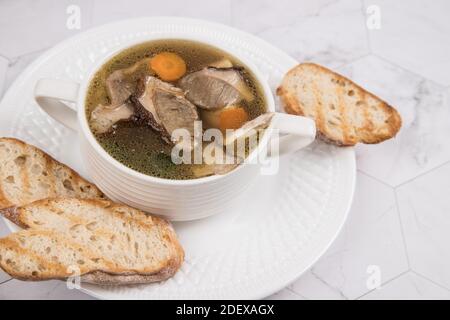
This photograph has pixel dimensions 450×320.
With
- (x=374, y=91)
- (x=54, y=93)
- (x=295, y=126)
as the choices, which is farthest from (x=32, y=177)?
(x=374, y=91)

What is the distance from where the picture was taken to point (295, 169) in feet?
6.34

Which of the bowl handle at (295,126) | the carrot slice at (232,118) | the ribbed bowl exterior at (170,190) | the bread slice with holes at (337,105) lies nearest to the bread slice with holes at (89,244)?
the ribbed bowl exterior at (170,190)

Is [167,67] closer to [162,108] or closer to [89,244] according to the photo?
[162,108]

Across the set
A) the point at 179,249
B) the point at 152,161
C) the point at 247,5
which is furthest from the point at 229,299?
the point at 247,5

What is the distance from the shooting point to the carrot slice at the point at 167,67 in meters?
1.75

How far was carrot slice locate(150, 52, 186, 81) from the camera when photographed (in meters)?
1.75

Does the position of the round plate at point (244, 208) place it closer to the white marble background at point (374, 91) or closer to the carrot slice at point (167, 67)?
the carrot slice at point (167, 67)

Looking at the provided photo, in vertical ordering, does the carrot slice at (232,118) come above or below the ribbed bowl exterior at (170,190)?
above

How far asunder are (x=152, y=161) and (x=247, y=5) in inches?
50.3

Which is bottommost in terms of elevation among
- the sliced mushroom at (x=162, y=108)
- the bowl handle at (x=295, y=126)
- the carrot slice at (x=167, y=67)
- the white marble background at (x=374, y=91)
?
the white marble background at (x=374, y=91)

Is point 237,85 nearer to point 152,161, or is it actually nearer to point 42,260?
point 152,161

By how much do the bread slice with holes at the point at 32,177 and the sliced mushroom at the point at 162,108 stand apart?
305 millimetres

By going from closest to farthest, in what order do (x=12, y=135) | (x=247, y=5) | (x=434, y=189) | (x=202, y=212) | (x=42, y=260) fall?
1. (x=42, y=260)
2. (x=202, y=212)
3. (x=12, y=135)
4. (x=434, y=189)
5. (x=247, y=5)

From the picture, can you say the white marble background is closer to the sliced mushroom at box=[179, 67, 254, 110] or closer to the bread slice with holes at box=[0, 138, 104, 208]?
the bread slice with holes at box=[0, 138, 104, 208]
